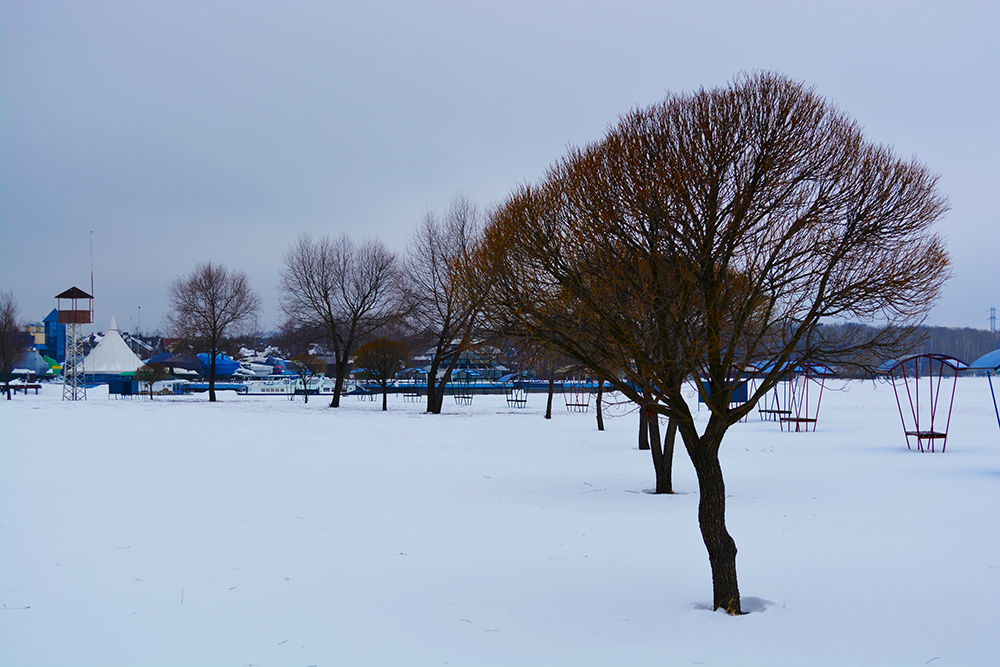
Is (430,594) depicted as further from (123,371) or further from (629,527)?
(123,371)

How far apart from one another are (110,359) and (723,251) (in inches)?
2595

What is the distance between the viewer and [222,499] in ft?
35.0

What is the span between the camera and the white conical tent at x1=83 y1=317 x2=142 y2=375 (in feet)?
202

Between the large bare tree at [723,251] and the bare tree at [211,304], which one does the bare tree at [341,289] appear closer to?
the bare tree at [211,304]

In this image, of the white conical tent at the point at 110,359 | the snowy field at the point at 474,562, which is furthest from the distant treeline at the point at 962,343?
the snowy field at the point at 474,562

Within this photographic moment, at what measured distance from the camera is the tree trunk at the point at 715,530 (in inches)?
244

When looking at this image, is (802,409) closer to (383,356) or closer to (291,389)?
(383,356)

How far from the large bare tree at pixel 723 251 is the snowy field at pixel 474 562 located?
102 cm

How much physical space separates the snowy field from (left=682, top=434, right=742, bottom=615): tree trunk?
19 centimetres

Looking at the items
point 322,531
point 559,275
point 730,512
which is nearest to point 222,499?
point 322,531

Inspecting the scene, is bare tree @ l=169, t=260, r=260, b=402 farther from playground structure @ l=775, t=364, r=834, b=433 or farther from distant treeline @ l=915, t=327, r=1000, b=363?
distant treeline @ l=915, t=327, r=1000, b=363

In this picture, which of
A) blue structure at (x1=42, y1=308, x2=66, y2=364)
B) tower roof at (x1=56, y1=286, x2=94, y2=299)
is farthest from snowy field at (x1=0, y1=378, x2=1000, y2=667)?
blue structure at (x1=42, y1=308, x2=66, y2=364)

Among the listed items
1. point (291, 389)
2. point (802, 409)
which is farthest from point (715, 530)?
point (291, 389)

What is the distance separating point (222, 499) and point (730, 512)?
24.2 ft
